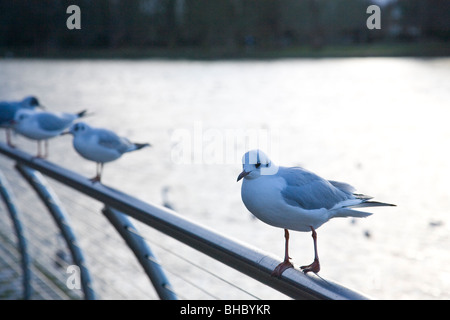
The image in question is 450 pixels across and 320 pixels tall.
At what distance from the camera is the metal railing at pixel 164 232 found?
1726 millimetres

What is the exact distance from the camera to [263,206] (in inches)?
A: 75.7

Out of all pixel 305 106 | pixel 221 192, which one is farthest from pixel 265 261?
pixel 305 106

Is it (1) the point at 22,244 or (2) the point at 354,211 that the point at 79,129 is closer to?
(1) the point at 22,244

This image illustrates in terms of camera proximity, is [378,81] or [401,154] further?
[378,81]

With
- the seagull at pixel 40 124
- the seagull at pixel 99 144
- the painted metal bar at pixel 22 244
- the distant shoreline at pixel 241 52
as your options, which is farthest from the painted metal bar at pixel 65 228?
the distant shoreline at pixel 241 52

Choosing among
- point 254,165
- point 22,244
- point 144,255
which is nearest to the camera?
point 254,165

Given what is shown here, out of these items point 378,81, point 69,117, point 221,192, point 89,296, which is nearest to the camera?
point 89,296

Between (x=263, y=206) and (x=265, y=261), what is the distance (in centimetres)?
19

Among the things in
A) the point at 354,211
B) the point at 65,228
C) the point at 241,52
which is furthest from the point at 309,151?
the point at 241,52

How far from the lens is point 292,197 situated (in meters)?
1.95

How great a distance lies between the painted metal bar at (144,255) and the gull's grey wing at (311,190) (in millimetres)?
714

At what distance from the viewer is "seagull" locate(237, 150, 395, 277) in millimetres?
1918

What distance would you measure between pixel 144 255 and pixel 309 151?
18.8 m
